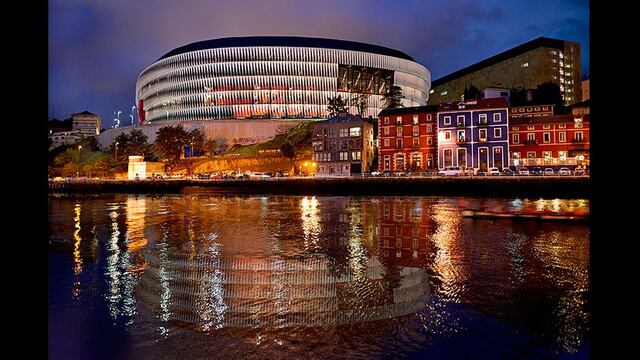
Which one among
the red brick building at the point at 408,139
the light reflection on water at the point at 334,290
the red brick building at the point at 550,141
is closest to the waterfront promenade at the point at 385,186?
the red brick building at the point at 408,139

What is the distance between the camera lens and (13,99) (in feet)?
7.88

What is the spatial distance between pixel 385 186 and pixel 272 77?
86.8 meters

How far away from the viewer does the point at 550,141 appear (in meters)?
74.8

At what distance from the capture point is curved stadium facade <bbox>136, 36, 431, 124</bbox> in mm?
142750

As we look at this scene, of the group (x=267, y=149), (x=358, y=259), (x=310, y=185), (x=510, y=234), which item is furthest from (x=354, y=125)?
(x=358, y=259)

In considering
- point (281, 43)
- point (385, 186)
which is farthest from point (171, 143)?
point (385, 186)

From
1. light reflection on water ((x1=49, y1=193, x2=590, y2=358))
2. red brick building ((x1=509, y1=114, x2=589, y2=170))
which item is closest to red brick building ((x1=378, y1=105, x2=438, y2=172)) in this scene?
red brick building ((x1=509, y1=114, x2=589, y2=170))

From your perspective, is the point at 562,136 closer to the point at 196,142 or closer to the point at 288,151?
the point at 288,151

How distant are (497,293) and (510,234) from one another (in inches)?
538

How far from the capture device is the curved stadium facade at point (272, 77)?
468 ft

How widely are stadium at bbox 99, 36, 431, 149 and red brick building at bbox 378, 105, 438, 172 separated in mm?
52237

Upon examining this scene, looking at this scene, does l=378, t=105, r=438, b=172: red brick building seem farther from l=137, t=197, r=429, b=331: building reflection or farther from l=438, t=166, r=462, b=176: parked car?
l=137, t=197, r=429, b=331: building reflection

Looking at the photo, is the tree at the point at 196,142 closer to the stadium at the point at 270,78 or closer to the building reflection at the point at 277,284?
the stadium at the point at 270,78

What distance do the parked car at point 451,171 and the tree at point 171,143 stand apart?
6831 cm
